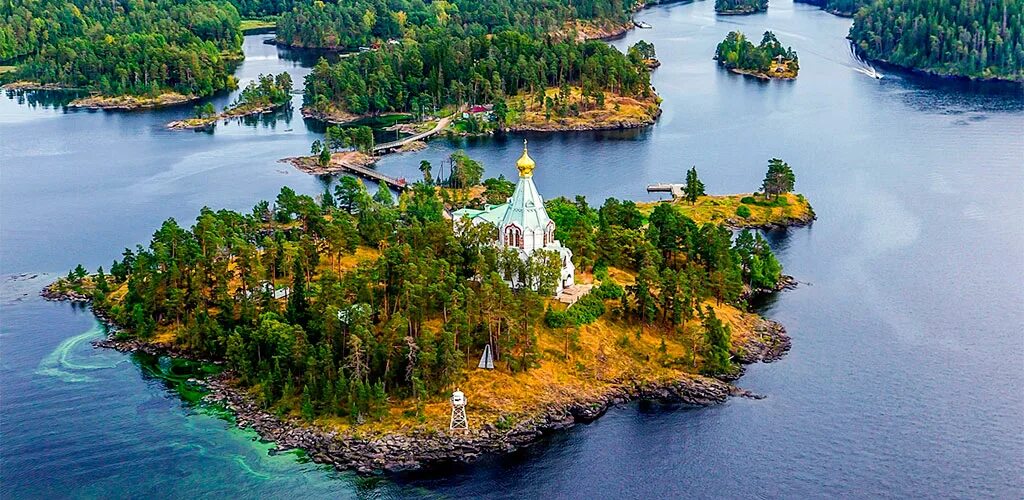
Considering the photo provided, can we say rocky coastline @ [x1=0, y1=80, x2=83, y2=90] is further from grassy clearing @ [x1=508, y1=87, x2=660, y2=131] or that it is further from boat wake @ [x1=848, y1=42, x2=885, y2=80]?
boat wake @ [x1=848, y1=42, x2=885, y2=80]

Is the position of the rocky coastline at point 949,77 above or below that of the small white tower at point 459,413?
above

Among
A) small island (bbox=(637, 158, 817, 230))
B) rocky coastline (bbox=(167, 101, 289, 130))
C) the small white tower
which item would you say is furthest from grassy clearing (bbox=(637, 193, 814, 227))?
rocky coastline (bbox=(167, 101, 289, 130))

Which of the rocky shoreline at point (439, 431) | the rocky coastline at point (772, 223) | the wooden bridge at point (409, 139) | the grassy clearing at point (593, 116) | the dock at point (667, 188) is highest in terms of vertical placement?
the grassy clearing at point (593, 116)

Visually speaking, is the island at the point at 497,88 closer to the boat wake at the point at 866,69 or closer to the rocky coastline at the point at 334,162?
the rocky coastline at the point at 334,162

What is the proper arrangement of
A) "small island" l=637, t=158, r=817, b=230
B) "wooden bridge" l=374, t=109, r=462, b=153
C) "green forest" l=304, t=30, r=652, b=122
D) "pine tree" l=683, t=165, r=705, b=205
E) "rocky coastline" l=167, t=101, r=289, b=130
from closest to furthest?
"small island" l=637, t=158, r=817, b=230 < "pine tree" l=683, t=165, r=705, b=205 < "wooden bridge" l=374, t=109, r=462, b=153 < "rocky coastline" l=167, t=101, r=289, b=130 < "green forest" l=304, t=30, r=652, b=122

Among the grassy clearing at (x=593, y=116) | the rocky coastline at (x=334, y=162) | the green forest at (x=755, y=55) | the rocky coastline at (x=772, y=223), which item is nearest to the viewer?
the rocky coastline at (x=772, y=223)

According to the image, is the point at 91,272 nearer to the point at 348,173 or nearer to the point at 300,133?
the point at 348,173

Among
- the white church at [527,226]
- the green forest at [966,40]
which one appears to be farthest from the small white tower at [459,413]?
the green forest at [966,40]
